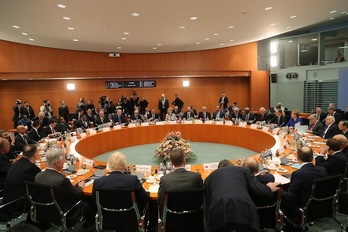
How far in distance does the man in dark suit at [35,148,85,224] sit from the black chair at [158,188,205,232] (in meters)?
1.02

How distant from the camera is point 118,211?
2.52 metres

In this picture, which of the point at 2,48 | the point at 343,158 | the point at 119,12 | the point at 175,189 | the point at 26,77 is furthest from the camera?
the point at 26,77

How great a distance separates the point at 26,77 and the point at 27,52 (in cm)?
107

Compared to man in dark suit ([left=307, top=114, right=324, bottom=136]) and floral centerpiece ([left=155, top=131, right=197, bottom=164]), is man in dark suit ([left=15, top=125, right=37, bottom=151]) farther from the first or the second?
man in dark suit ([left=307, top=114, right=324, bottom=136])

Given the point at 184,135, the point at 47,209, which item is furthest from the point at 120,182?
the point at 184,135

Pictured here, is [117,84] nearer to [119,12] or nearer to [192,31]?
[192,31]

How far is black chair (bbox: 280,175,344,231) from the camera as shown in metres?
2.57

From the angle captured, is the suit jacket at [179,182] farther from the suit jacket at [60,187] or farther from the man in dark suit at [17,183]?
the man in dark suit at [17,183]

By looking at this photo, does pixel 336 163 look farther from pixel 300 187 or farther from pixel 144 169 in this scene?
pixel 144 169

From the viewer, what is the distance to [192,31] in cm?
882

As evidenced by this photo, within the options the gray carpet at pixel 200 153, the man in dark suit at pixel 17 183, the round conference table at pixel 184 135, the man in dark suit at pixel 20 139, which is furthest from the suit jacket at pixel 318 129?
the man in dark suit at pixel 20 139

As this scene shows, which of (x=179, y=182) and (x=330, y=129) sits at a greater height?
(x=179, y=182)

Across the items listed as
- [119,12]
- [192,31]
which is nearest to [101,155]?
[119,12]

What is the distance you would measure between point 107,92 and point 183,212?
12041mm
